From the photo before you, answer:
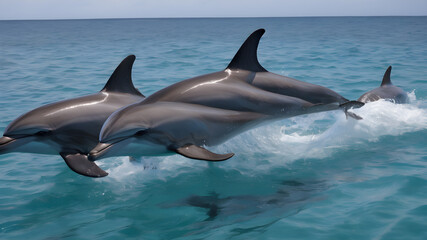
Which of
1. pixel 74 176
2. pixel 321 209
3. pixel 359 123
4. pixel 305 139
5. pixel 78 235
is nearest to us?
pixel 78 235

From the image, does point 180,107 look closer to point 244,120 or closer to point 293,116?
point 244,120

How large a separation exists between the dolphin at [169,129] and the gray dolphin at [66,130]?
64 centimetres

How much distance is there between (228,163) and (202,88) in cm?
177

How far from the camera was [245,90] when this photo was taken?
702 centimetres

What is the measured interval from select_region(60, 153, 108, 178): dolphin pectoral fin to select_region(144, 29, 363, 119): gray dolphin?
1.15 metres

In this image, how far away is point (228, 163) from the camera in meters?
8.06

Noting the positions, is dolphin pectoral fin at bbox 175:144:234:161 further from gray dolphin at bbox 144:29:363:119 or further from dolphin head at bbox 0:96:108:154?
dolphin head at bbox 0:96:108:154

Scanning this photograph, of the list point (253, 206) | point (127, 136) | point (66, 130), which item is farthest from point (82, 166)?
point (253, 206)

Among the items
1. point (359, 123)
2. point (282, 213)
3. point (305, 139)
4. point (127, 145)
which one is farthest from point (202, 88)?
point (359, 123)

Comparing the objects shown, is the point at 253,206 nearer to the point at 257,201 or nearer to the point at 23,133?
the point at 257,201

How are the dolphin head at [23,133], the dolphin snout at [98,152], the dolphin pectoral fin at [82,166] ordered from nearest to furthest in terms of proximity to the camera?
1. the dolphin snout at [98,152]
2. the dolphin pectoral fin at [82,166]
3. the dolphin head at [23,133]

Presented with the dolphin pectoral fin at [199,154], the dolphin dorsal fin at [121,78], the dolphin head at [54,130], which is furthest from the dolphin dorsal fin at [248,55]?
the dolphin head at [54,130]

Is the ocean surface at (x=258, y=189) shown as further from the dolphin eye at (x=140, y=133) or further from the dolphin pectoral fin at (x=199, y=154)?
the dolphin eye at (x=140, y=133)

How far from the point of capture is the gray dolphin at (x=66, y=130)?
6.43m
